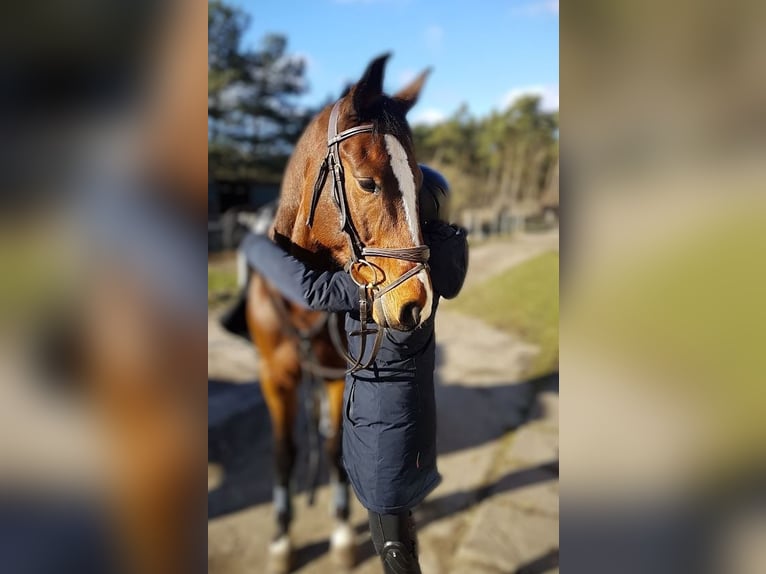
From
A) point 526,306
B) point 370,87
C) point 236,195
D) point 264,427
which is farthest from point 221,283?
point 370,87

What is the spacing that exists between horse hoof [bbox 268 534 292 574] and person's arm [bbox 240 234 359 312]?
61.9 inches

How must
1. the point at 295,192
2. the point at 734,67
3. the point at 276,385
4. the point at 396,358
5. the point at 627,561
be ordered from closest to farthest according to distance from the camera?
1. the point at 734,67
2. the point at 627,561
3. the point at 396,358
4. the point at 295,192
5. the point at 276,385

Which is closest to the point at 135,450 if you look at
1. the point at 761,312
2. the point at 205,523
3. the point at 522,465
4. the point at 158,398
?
the point at 158,398

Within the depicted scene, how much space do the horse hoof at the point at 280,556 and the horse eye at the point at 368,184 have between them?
5.99 feet

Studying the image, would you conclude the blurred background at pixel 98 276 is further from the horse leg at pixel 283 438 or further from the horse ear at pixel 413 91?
the horse leg at pixel 283 438

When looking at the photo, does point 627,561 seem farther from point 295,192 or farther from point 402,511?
point 295,192

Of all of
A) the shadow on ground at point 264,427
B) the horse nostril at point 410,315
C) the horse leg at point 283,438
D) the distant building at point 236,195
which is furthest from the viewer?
the distant building at point 236,195

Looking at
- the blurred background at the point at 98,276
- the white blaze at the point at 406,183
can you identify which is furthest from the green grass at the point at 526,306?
the blurred background at the point at 98,276

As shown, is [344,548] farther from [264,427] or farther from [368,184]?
[368,184]

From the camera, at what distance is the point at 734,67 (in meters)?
0.67

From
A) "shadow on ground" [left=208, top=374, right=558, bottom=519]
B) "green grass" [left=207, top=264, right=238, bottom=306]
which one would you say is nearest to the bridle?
"shadow on ground" [left=208, top=374, right=558, bottom=519]

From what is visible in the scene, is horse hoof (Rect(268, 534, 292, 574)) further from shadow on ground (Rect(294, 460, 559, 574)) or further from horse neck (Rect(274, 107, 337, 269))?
horse neck (Rect(274, 107, 337, 269))

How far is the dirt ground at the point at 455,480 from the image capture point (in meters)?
2.10

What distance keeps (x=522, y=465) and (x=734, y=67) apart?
258 cm
